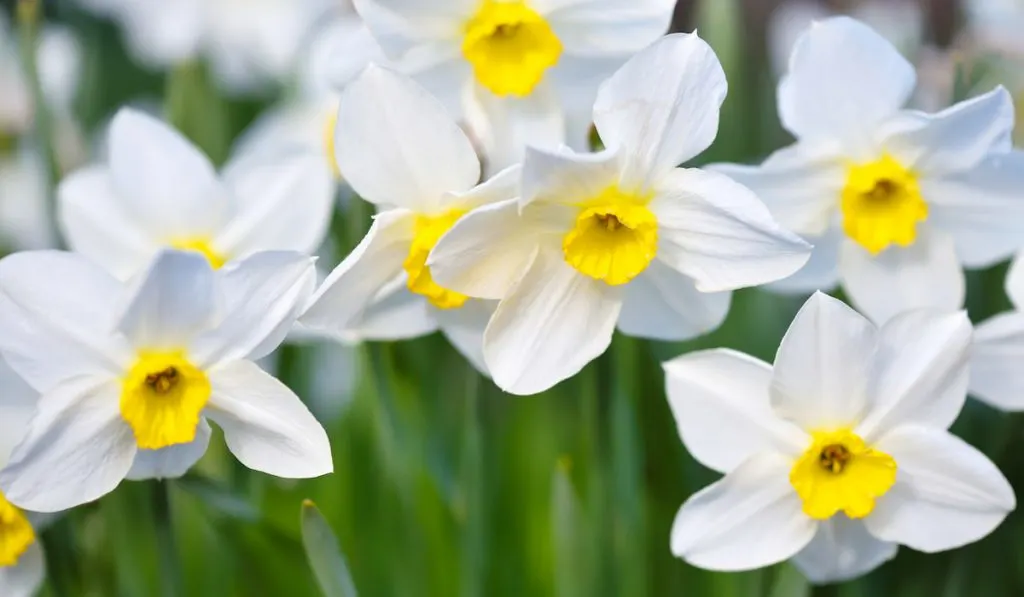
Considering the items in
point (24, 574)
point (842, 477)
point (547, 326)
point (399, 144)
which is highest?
point (399, 144)

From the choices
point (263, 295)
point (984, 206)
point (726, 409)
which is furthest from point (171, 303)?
point (984, 206)

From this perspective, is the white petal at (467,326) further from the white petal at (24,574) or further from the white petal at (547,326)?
the white petal at (24,574)

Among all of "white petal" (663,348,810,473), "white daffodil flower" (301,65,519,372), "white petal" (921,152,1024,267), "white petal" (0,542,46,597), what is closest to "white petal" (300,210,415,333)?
"white daffodil flower" (301,65,519,372)

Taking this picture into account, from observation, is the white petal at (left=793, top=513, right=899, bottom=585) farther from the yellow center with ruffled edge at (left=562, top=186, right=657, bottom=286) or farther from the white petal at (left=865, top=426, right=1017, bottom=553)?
the yellow center with ruffled edge at (left=562, top=186, right=657, bottom=286)

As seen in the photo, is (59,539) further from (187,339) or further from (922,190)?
(922,190)

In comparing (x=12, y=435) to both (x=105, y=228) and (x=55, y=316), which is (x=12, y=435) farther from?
(x=105, y=228)

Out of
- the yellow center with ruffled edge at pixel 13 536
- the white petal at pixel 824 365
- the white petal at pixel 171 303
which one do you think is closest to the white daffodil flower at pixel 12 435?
the yellow center with ruffled edge at pixel 13 536

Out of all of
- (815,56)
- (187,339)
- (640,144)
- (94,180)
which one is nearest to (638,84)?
(640,144)
